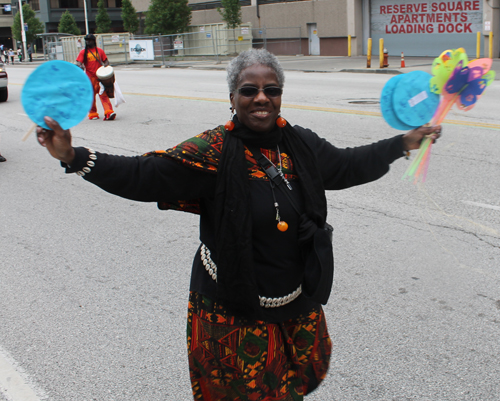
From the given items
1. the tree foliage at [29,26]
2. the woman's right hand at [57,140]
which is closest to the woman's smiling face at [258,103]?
the woman's right hand at [57,140]

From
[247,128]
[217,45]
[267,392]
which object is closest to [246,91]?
[247,128]

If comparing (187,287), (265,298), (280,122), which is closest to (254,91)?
(280,122)

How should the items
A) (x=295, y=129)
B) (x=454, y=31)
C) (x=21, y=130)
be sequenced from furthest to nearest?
(x=454, y=31), (x=21, y=130), (x=295, y=129)

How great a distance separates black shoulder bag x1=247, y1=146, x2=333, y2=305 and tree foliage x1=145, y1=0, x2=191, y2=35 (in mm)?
35763

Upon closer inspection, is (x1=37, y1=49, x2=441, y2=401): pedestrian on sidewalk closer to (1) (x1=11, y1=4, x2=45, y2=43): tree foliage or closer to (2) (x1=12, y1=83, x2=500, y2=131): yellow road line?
(2) (x1=12, y1=83, x2=500, y2=131): yellow road line

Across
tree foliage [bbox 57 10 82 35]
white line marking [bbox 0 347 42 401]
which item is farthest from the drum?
tree foliage [bbox 57 10 82 35]

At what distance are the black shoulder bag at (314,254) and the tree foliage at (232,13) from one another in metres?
Result: 31.9

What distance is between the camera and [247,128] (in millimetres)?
2244

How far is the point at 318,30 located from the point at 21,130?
23476 mm

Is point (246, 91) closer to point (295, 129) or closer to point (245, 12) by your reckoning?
point (295, 129)

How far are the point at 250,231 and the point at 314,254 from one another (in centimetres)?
27

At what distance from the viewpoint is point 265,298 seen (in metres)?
2.26

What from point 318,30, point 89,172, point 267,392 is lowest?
point 267,392

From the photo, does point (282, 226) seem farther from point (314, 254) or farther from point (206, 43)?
point (206, 43)
